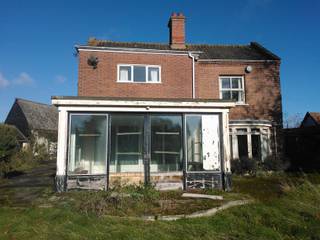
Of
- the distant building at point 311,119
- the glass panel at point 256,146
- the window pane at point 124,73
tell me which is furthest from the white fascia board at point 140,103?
the distant building at point 311,119

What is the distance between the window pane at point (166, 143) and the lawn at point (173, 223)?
372 centimetres

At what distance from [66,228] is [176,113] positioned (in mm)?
6477

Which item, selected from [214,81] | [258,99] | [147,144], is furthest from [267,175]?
[147,144]

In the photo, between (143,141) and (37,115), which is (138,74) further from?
(37,115)

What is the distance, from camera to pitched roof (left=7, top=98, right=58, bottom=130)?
34769 millimetres

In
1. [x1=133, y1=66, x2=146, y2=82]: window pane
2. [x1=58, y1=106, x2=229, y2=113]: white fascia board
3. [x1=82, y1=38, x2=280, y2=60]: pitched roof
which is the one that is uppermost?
[x1=82, y1=38, x2=280, y2=60]: pitched roof

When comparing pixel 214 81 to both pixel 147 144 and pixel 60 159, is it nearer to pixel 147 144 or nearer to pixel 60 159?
pixel 147 144

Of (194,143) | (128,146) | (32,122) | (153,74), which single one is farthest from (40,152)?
(194,143)

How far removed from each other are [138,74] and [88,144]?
7.78 meters

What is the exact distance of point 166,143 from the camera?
11.9 metres

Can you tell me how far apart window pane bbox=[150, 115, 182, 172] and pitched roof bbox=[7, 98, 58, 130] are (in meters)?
25.7

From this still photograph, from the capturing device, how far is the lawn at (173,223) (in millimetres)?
6191

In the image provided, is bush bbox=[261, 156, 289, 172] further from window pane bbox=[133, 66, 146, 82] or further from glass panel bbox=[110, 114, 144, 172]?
window pane bbox=[133, 66, 146, 82]

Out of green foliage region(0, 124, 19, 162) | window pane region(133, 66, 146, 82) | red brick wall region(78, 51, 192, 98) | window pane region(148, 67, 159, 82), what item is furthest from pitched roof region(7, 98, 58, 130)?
window pane region(148, 67, 159, 82)
